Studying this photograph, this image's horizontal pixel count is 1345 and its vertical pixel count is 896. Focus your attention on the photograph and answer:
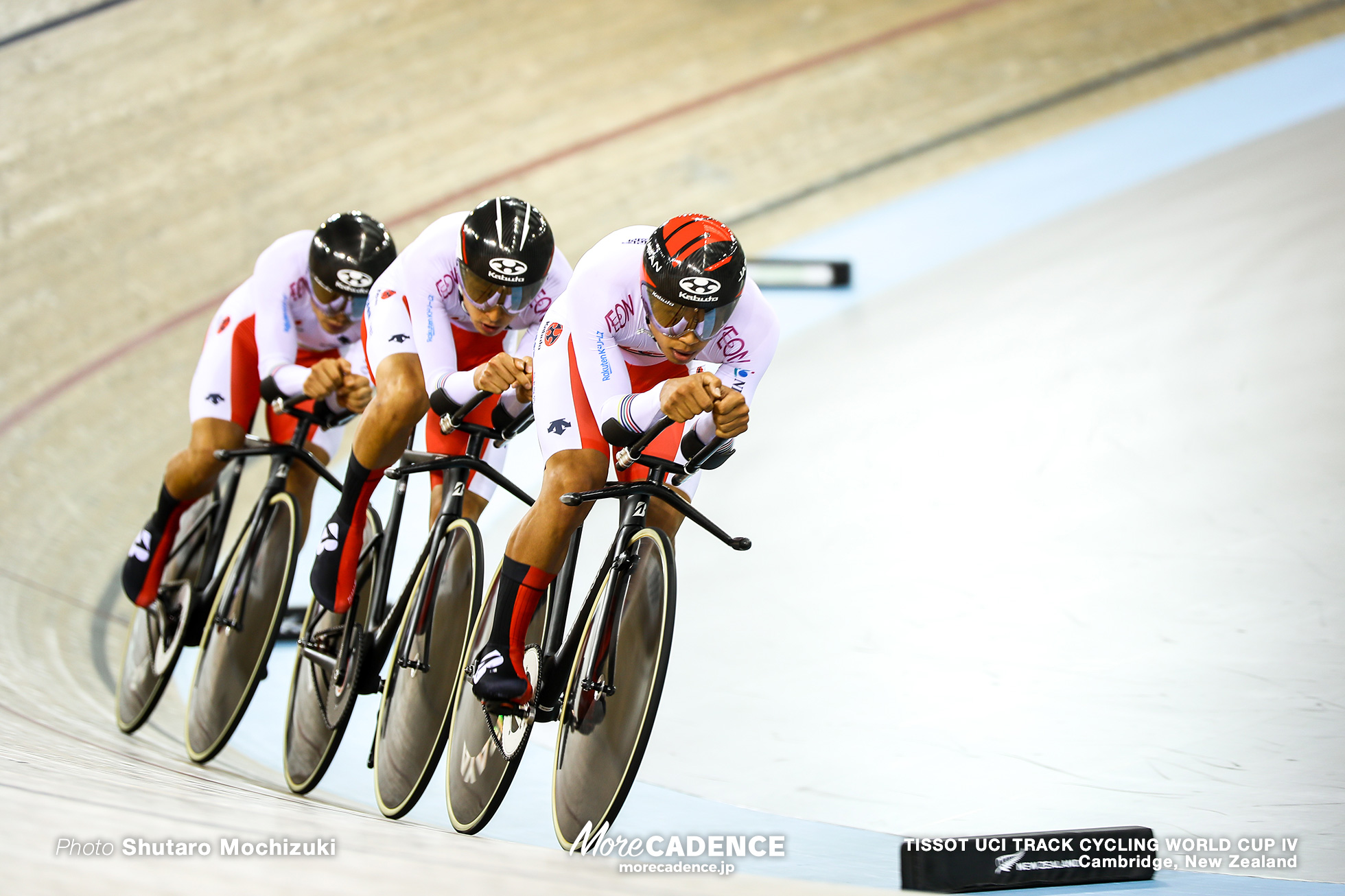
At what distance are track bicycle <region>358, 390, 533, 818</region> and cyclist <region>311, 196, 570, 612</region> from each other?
0.17ft

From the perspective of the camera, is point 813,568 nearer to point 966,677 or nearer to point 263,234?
point 966,677

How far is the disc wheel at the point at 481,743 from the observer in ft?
8.16

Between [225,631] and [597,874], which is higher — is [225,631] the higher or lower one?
the higher one

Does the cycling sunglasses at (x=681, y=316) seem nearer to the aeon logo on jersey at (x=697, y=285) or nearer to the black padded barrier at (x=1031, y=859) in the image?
the aeon logo on jersey at (x=697, y=285)

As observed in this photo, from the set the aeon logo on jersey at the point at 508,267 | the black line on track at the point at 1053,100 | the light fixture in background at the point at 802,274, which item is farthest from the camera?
the black line on track at the point at 1053,100

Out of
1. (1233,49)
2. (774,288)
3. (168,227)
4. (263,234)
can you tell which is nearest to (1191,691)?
(774,288)

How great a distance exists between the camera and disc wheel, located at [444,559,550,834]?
2486 mm

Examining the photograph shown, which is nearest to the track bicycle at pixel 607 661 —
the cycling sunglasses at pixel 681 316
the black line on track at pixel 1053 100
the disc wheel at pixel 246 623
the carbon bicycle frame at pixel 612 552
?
the carbon bicycle frame at pixel 612 552

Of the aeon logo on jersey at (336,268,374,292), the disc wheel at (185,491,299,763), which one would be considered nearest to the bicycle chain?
the disc wheel at (185,491,299,763)

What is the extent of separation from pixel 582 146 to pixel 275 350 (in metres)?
4.19

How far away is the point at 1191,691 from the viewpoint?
9.10ft

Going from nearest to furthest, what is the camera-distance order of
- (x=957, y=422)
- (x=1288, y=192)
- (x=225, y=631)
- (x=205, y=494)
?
1. (x=225, y=631)
2. (x=205, y=494)
3. (x=957, y=422)
4. (x=1288, y=192)

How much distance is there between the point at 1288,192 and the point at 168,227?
19.0 feet

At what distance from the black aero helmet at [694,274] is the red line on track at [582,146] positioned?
4091 mm
